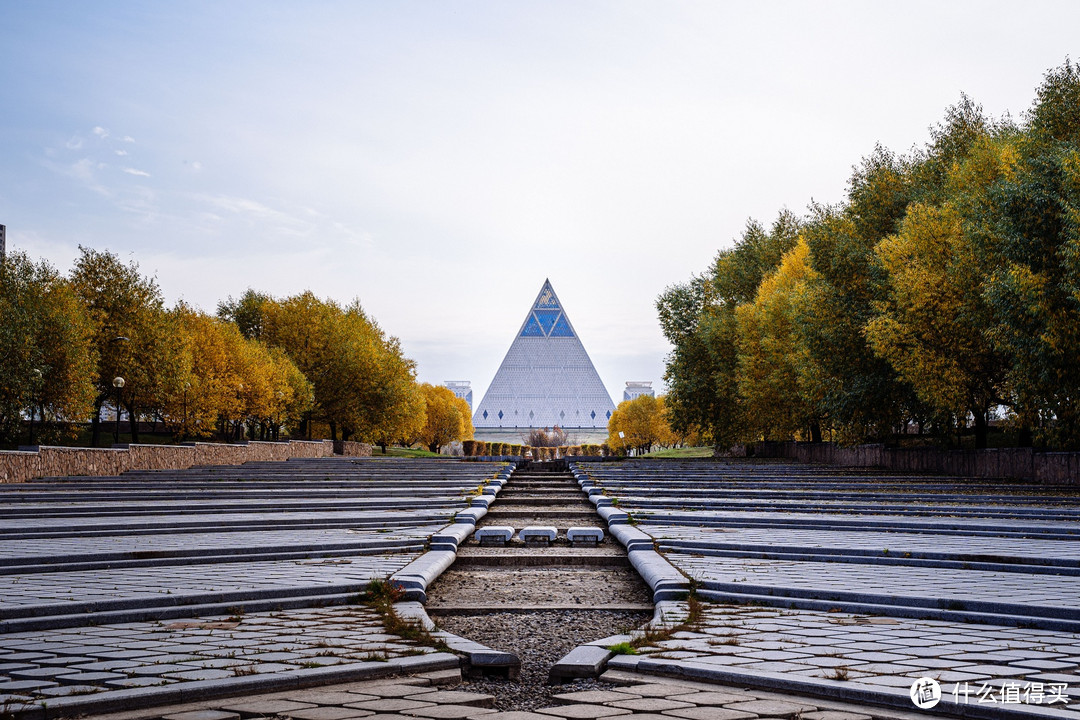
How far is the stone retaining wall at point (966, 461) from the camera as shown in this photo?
20219 millimetres

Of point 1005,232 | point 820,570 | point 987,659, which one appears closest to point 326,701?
point 987,659

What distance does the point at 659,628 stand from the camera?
5.90 metres

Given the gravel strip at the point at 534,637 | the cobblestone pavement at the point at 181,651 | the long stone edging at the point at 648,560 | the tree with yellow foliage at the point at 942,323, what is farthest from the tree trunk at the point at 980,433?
the cobblestone pavement at the point at 181,651

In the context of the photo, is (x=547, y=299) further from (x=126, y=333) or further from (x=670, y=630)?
(x=670, y=630)

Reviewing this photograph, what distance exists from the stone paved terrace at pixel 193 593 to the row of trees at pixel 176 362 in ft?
45.0

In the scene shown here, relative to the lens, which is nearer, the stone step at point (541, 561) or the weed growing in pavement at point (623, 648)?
the weed growing in pavement at point (623, 648)

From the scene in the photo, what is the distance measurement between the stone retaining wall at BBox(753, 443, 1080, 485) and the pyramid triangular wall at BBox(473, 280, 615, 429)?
96868 mm

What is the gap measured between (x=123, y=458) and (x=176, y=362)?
8664 millimetres

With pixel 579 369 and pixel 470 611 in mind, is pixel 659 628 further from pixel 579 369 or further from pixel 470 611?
pixel 579 369

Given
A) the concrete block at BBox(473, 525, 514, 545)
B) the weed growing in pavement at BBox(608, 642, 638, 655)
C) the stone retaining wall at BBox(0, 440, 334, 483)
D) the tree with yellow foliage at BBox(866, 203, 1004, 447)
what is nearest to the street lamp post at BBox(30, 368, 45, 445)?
the stone retaining wall at BBox(0, 440, 334, 483)

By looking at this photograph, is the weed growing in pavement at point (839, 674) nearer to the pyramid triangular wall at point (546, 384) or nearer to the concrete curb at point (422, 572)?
the concrete curb at point (422, 572)

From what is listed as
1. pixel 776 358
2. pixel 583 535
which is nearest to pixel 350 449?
pixel 776 358

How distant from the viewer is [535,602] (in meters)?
7.54

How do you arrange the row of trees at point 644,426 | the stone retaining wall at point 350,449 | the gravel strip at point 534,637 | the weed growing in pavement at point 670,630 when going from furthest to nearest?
1. the row of trees at point 644,426
2. the stone retaining wall at point 350,449
3. the weed growing in pavement at point 670,630
4. the gravel strip at point 534,637
